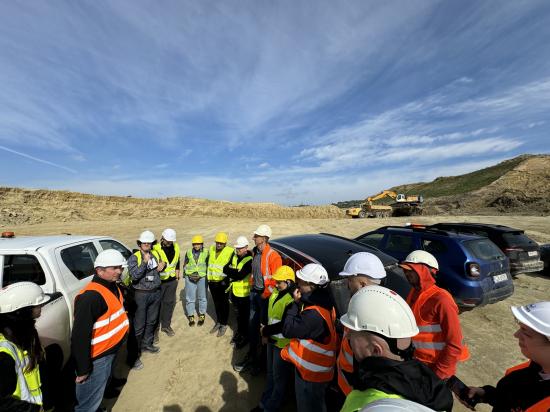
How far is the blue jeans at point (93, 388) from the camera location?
241cm

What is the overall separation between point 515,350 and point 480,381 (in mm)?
1229

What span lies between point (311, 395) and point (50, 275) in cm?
306

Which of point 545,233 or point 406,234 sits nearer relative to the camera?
point 406,234

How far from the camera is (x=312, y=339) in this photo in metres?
2.16

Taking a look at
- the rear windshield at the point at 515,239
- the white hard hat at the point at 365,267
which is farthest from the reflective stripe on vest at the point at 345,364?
the rear windshield at the point at 515,239

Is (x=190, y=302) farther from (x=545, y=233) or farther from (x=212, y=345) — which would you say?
(x=545, y=233)

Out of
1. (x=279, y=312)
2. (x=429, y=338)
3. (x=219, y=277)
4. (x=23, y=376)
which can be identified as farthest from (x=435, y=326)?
(x=219, y=277)

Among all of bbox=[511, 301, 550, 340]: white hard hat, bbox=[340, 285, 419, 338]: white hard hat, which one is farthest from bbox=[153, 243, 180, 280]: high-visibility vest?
bbox=[511, 301, 550, 340]: white hard hat

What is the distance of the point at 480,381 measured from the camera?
339 centimetres

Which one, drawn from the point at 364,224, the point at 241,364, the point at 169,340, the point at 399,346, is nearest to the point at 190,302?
the point at 169,340

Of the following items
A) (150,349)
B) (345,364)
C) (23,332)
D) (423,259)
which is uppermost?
(423,259)

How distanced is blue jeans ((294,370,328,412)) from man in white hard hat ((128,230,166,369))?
8.69 feet

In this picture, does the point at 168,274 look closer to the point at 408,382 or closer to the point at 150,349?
the point at 150,349

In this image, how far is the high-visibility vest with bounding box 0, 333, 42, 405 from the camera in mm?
1639
